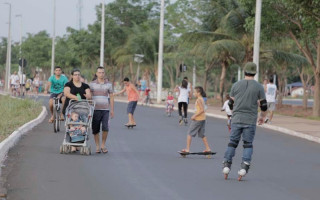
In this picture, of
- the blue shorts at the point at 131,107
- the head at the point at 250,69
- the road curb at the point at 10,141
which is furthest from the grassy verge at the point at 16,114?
the head at the point at 250,69

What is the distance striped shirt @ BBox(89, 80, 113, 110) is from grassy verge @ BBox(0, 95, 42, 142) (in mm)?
3774

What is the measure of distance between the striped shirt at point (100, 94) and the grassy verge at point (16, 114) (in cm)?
377

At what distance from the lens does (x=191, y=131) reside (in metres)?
15.1

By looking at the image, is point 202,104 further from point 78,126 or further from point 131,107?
point 131,107

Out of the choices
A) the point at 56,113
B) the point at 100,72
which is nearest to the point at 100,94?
the point at 100,72

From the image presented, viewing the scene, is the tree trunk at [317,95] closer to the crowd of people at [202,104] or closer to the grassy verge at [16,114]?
the grassy verge at [16,114]

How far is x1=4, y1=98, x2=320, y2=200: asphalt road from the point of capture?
1004cm

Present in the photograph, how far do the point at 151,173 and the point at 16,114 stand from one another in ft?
52.7

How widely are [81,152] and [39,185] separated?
14.0 ft

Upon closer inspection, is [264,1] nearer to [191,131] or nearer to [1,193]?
[191,131]

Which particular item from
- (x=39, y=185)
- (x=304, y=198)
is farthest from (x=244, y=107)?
(x=39, y=185)

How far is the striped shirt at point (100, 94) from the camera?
15.0 meters

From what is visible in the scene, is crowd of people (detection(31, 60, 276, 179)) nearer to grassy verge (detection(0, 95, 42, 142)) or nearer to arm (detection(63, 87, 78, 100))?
arm (detection(63, 87, 78, 100))

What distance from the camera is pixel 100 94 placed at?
593 inches
